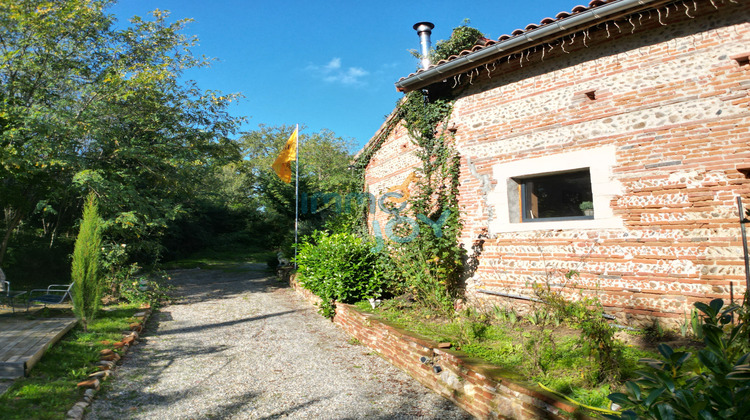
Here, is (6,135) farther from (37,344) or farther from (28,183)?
(37,344)

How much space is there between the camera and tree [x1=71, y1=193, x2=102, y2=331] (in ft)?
23.9

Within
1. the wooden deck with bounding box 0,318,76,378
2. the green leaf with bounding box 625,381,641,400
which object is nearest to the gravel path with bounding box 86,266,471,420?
the wooden deck with bounding box 0,318,76,378

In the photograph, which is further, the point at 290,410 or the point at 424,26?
the point at 424,26

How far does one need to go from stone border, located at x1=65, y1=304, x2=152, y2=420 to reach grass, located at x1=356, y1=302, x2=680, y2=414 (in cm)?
402

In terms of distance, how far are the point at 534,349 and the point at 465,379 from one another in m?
0.82

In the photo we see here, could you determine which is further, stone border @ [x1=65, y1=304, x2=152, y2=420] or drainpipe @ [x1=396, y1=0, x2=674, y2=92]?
drainpipe @ [x1=396, y1=0, x2=674, y2=92]

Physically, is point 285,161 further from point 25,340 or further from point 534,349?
point 534,349

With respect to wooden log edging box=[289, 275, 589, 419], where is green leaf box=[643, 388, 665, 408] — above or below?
above

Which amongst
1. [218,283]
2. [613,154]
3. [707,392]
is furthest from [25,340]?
[218,283]

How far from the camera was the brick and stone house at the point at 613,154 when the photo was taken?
5.07m

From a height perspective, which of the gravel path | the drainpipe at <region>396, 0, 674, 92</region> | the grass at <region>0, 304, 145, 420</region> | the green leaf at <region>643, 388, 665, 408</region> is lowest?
the gravel path

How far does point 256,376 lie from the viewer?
228 inches

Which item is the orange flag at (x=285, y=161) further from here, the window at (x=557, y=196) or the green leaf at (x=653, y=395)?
the green leaf at (x=653, y=395)

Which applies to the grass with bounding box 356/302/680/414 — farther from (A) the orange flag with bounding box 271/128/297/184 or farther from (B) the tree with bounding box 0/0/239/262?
(A) the orange flag with bounding box 271/128/297/184
